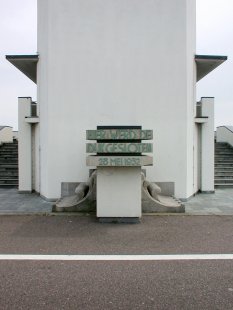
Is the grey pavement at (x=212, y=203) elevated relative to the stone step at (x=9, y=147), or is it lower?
lower

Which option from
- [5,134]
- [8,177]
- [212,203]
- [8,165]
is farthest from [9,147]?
[212,203]

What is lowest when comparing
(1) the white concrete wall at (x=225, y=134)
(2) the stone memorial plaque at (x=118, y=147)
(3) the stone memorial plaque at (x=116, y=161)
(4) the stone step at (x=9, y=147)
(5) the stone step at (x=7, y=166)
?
(5) the stone step at (x=7, y=166)

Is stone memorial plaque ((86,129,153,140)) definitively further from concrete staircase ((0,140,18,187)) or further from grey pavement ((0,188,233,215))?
concrete staircase ((0,140,18,187))

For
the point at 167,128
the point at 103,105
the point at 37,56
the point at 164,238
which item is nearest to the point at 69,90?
the point at 103,105

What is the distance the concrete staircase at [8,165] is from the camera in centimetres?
1441

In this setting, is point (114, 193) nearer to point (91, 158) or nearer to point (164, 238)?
point (91, 158)

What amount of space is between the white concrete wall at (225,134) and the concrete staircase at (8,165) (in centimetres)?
1159

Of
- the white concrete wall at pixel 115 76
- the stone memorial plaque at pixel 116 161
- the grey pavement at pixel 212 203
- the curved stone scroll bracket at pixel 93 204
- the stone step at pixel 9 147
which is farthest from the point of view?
the stone step at pixel 9 147

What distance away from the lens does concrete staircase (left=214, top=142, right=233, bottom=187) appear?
1454cm

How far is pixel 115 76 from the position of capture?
10.6 meters

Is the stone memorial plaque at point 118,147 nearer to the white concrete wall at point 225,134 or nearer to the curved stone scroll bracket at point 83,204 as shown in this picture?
the curved stone scroll bracket at point 83,204

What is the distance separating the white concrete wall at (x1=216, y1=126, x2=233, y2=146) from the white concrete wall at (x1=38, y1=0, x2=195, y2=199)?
964cm

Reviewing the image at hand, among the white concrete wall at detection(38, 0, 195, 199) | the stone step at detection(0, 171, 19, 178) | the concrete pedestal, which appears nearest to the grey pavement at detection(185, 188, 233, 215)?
the white concrete wall at detection(38, 0, 195, 199)

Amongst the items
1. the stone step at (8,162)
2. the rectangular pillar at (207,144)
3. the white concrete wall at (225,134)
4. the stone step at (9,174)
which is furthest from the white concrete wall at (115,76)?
the white concrete wall at (225,134)
